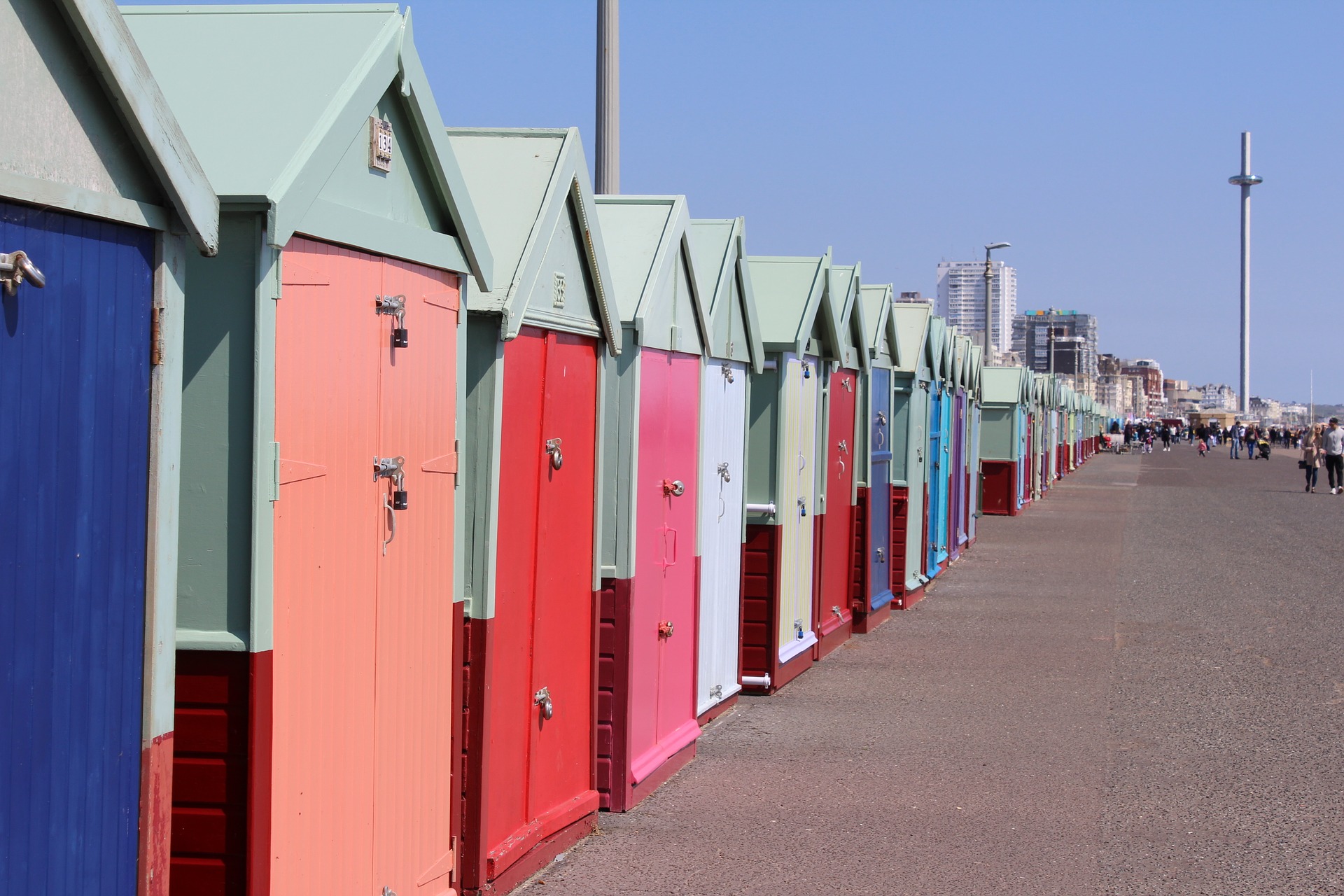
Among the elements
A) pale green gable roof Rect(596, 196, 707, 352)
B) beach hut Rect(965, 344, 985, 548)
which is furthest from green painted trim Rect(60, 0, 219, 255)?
beach hut Rect(965, 344, 985, 548)

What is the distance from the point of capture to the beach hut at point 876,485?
12047 mm

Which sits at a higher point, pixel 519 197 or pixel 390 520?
pixel 519 197

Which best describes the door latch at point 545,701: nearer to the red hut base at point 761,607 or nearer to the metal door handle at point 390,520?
the metal door handle at point 390,520

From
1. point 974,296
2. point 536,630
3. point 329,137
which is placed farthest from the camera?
point 974,296

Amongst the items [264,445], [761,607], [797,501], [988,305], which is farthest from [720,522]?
[988,305]

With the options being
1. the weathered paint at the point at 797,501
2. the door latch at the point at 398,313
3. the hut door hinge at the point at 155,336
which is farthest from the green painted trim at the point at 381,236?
the weathered paint at the point at 797,501

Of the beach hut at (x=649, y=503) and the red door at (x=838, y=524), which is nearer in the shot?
the beach hut at (x=649, y=503)

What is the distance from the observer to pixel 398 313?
4.04 m

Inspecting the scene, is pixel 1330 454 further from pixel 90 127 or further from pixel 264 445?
pixel 90 127

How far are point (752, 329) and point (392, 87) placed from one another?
15.6 ft

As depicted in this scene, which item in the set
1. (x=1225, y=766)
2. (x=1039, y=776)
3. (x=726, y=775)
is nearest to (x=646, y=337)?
(x=726, y=775)

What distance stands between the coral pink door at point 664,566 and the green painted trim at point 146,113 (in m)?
3.51

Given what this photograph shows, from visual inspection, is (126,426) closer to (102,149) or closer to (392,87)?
(102,149)

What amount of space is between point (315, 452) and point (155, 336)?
75cm
